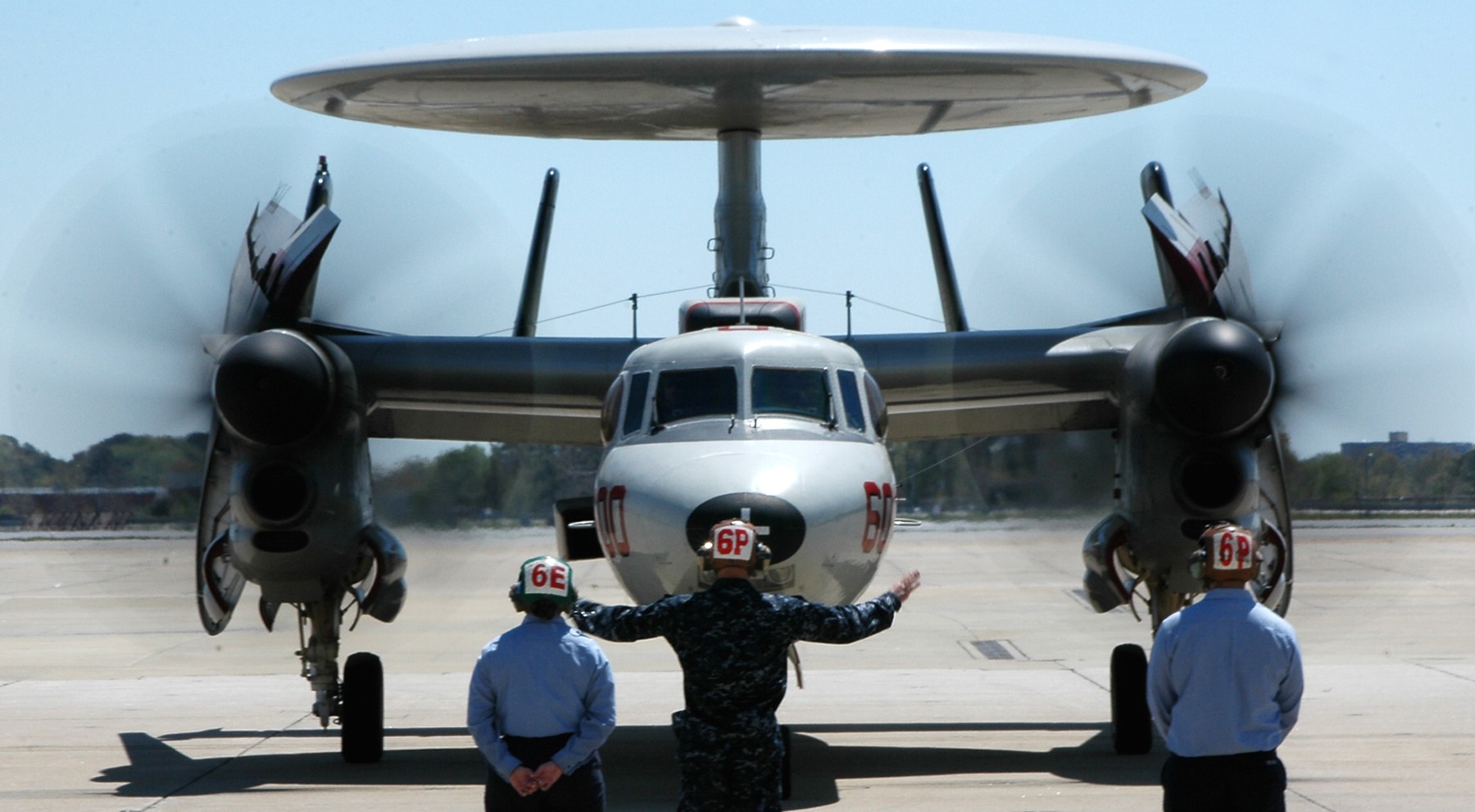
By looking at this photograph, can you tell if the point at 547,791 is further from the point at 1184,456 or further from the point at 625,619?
the point at 1184,456

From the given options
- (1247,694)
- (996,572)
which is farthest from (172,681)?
(996,572)

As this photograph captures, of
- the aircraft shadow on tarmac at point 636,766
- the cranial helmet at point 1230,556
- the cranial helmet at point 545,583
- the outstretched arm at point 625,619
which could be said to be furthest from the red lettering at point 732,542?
the aircraft shadow on tarmac at point 636,766

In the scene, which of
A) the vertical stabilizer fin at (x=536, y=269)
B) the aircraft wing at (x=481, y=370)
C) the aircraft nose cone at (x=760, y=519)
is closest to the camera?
the aircraft nose cone at (x=760, y=519)

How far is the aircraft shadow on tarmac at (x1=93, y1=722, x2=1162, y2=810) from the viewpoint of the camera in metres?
11.4

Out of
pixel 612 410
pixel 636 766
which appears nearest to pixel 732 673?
pixel 612 410

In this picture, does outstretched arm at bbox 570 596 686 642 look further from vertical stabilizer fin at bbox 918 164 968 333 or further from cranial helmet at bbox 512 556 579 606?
vertical stabilizer fin at bbox 918 164 968 333

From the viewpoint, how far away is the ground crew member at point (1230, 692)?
242 inches

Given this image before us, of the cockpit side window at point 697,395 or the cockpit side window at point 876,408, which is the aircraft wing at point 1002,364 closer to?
the cockpit side window at point 876,408

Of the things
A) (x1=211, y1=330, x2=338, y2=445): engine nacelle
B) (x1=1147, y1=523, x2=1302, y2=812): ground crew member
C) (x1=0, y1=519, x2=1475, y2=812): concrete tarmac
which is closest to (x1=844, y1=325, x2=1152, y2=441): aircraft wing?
(x1=0, y1=519, x2=1475, y2=812): concrete tarmac

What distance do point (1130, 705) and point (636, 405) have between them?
4.53 m

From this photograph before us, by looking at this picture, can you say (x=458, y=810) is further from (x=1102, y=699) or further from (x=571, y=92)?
(x=1102, y=699)

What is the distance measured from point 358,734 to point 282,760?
70 cm

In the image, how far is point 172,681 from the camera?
18656mm

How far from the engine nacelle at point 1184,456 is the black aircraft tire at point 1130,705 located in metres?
0.53
